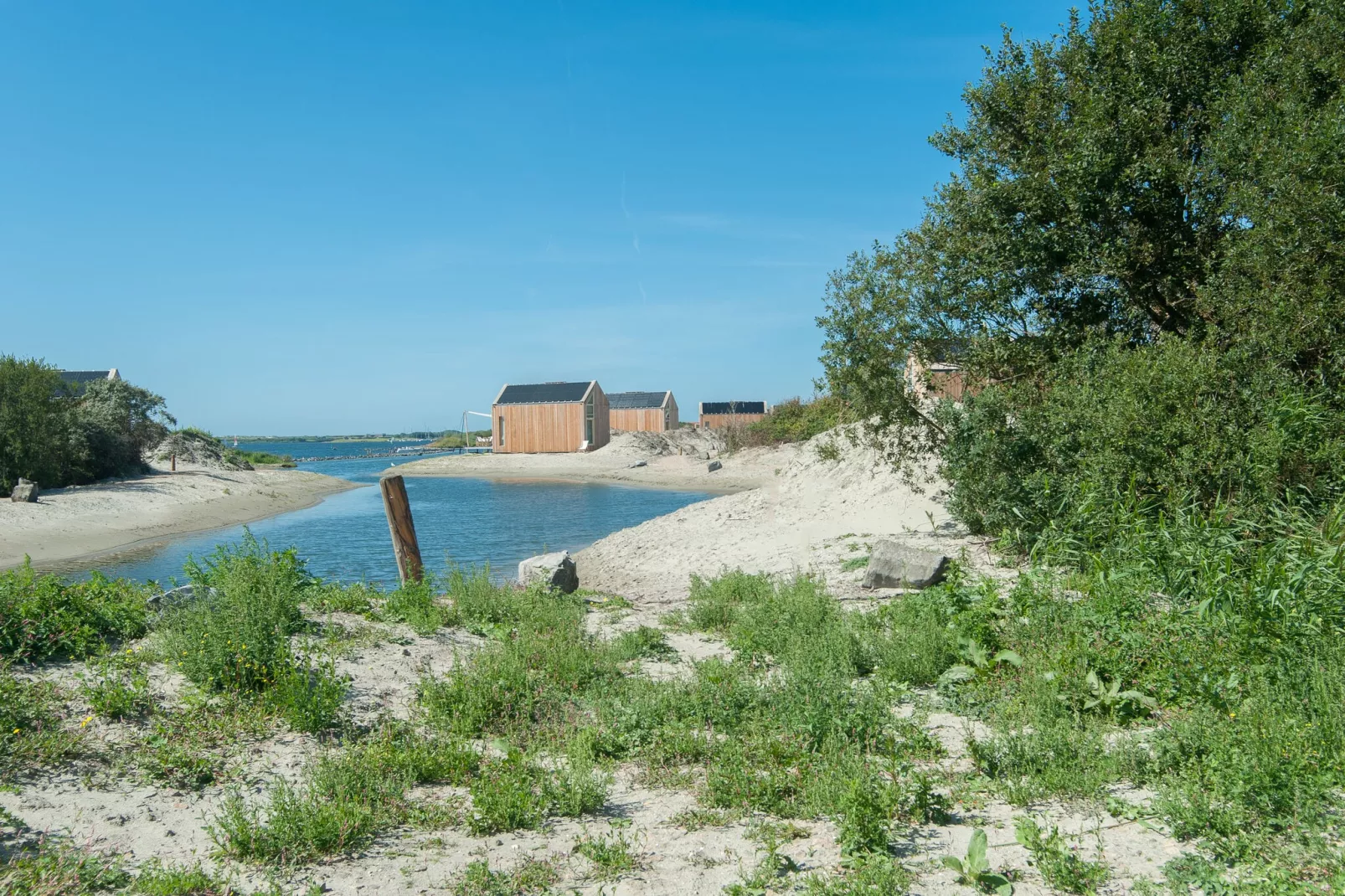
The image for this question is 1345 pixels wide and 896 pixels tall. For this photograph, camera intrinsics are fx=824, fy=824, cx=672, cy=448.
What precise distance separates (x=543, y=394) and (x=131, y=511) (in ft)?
127

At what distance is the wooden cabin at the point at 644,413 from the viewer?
74.2 meters

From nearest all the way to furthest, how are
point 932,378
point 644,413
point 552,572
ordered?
point 552,572, point 932,378, point 644,413

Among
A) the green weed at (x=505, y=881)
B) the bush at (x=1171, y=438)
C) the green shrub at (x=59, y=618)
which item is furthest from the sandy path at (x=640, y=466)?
the green weed at (x=505, y=881)

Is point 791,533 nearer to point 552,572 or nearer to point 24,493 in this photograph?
point 552,572

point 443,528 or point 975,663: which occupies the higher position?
point 975,663

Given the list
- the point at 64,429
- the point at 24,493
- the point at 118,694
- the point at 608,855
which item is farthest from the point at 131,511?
the point at 608,855

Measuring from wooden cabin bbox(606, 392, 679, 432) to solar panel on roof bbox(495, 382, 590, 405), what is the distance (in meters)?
10.0

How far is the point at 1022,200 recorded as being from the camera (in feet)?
39.4

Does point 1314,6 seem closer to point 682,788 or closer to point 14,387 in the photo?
point 682,788

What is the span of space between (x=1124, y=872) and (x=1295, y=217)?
9.05 metres

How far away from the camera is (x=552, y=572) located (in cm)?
1109

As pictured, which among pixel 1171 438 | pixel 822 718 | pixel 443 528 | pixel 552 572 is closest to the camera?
pixel 822 718

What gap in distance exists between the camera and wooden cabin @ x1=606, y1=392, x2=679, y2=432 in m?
74.2

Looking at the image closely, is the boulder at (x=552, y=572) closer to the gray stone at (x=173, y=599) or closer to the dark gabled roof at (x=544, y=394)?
the gray stone at (x=173, y=599)
